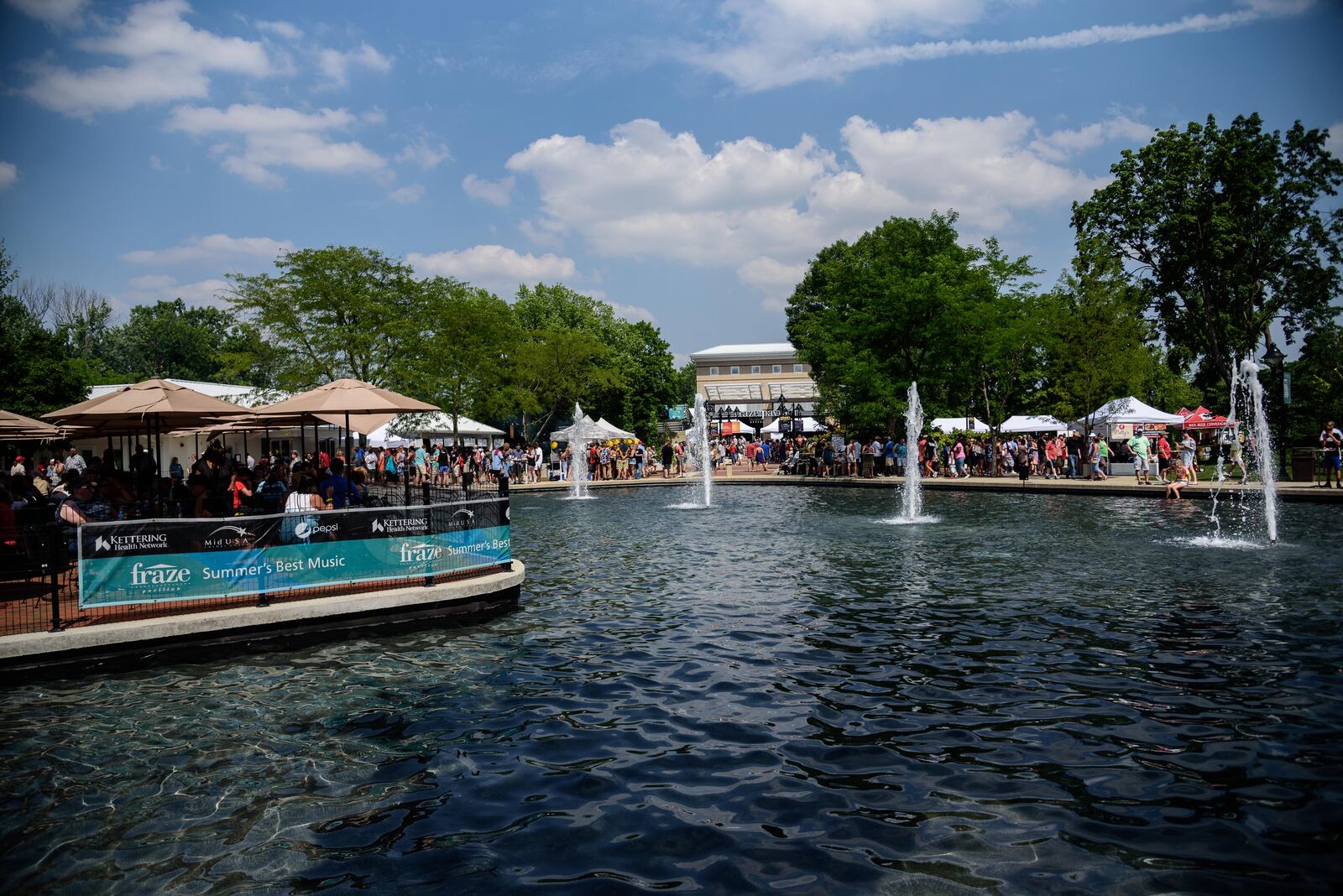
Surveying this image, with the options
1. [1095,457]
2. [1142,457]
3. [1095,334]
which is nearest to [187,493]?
[1095,457]

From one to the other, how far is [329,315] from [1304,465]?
3937 centimetres

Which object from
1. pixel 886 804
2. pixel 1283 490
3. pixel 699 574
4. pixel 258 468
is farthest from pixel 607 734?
pixel 1283 490

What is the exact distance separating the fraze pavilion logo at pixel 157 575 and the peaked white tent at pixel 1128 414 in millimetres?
38051

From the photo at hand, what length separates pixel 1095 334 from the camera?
3853 cm

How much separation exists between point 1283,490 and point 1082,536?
11173 millimetres

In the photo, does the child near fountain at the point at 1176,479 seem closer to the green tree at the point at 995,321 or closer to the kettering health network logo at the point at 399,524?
the green tree at the point at 995,321

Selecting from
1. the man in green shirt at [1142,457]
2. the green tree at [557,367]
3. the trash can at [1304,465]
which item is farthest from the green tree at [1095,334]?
the green tree at [557,367]

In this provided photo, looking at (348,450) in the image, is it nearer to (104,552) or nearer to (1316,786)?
(104,552)

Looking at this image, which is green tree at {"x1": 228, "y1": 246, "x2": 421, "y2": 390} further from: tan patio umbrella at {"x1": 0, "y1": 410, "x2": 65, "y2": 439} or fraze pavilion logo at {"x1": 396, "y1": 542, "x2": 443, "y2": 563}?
fraze pavilion logo at {"x1": 396, "y1": 542, "x2": 443, "y2": 563}

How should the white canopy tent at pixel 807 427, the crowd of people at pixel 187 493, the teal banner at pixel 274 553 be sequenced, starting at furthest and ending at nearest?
A: the white canopy tent at pixel 807 427, the crowd of people at pixel 187 493, the teal banner at pixel 274 553

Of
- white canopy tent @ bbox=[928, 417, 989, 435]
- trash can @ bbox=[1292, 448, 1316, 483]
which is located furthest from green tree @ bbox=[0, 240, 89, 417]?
trash can @ bbox=[1292, 448, 1316, 483]

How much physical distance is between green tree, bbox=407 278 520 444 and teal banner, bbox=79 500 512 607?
30.4 metres

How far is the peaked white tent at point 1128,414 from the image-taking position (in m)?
38.3

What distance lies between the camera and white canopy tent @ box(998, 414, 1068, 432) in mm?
49312
